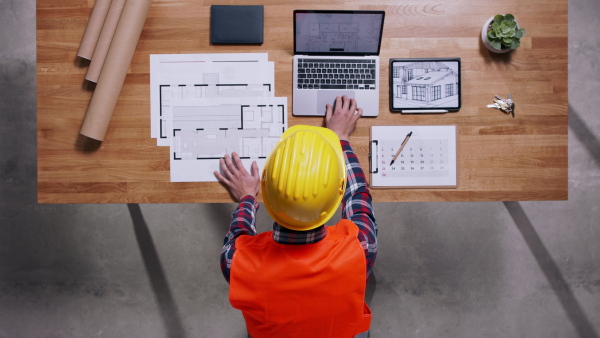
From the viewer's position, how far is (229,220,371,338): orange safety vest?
0.92m

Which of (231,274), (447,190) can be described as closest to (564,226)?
(447,190)

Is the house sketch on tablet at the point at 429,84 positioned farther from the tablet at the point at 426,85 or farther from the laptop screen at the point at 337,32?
the laptop screen at the point at 337,32

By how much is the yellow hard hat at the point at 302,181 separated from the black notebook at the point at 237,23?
74cm

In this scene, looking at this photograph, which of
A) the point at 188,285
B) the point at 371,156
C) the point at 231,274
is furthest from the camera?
the point at 188,285

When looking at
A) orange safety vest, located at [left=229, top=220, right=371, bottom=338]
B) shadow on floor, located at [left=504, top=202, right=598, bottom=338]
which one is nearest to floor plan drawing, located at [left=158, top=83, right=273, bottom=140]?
orange safety vest, located at [left=229, top=220, right=371, bottom=338]

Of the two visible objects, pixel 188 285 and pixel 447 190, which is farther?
pixel 188 285

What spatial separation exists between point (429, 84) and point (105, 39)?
1282 mm

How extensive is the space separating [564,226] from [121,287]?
2538mm

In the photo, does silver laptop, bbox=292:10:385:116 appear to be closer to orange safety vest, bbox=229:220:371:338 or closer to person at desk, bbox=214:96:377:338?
person at desk, bbox=214:96:377:338

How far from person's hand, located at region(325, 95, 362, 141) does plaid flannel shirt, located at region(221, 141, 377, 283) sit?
7 cm

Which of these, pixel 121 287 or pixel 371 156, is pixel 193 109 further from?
pixel 121 287

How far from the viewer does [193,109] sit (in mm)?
1495

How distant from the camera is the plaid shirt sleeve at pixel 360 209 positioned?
1.05 m

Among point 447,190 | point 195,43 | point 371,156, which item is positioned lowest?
point 447,190
